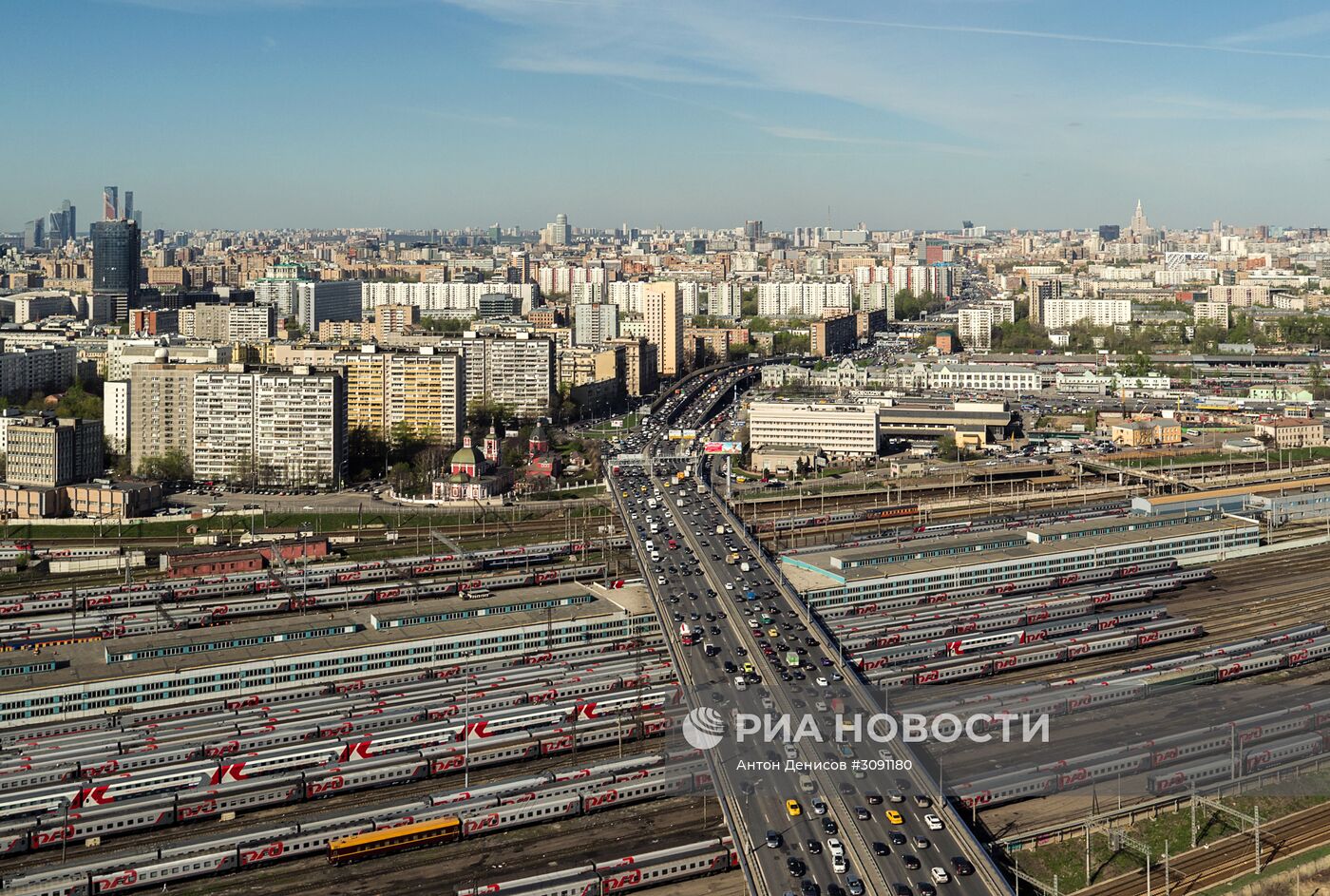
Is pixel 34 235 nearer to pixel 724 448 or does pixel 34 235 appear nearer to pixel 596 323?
pixel 596 323

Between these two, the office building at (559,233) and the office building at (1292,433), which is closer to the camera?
the office building at (1292,433)

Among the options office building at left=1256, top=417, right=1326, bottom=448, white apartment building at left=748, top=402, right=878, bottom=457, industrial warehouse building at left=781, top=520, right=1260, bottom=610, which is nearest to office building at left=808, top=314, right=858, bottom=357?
white apartment building at left=748, top=402, right=878, bottom=457

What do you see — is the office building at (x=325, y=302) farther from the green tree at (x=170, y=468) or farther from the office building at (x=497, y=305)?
the green tree at (x=170, y=468)

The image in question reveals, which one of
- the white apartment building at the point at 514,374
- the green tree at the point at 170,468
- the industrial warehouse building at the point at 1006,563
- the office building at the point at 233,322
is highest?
the office building at the point at 233,322

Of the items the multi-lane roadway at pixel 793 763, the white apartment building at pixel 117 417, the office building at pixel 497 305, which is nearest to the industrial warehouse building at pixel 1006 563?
the multi-lane roadway at pixel 793 763

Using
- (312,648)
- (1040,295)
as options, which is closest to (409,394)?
(312,648)

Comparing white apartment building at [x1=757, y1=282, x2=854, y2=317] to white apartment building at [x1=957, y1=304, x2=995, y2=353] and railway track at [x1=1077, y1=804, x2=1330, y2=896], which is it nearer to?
white apartment building at [x1=957, y1=304, x2=995, y2=353]

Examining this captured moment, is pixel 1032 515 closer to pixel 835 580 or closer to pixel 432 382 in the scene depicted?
pixel 835 580

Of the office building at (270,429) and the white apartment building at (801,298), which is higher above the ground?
the white apartment building at (801,298)
